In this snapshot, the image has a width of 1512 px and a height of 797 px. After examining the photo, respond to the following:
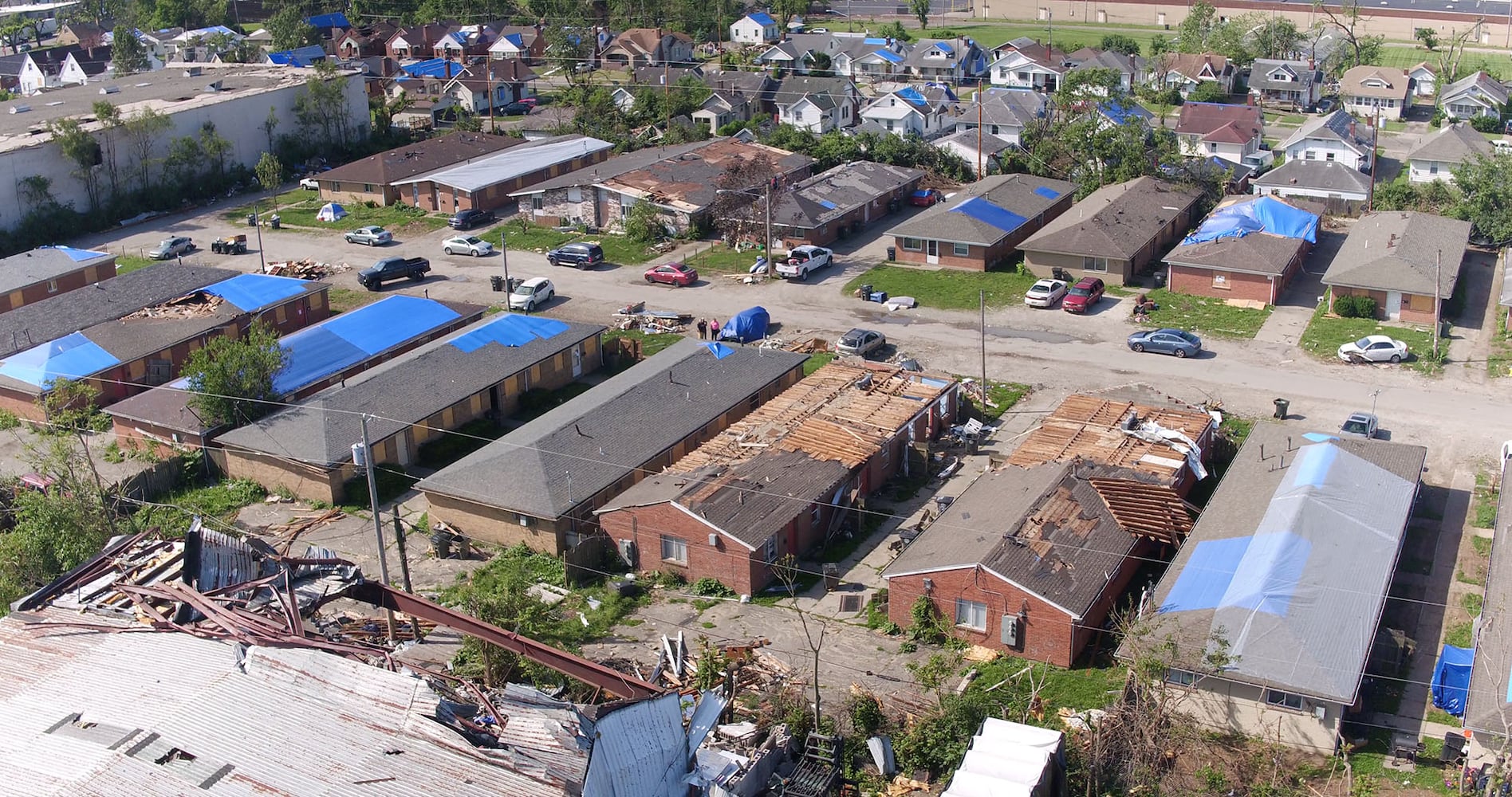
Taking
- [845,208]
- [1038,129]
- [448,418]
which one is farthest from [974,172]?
[448,418]

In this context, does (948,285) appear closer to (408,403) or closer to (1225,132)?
(408,403)

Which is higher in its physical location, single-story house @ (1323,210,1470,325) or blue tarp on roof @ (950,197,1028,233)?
blue tarp on roof @ (950,197,1028,233)

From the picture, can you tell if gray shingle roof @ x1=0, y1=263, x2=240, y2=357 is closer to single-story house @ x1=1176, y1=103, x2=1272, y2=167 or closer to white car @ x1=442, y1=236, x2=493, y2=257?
white car @ x1=442, y1=236, x2=493, y2=257

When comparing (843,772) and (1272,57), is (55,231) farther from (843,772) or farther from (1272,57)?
(1272,57)

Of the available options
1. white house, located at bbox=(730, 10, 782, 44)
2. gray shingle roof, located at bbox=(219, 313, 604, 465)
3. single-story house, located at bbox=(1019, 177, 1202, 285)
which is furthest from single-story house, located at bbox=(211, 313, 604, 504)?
white house, located at bbox=(730, 10, 782, 44)

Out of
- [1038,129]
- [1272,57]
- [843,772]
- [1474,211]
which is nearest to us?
[843,772]

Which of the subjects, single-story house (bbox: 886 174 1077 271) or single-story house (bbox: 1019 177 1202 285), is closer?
single-story house (bbox: 1019 177 1202 285)

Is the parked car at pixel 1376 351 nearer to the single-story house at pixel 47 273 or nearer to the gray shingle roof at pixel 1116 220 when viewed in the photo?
the gray shingle roof at pixel 1116 220

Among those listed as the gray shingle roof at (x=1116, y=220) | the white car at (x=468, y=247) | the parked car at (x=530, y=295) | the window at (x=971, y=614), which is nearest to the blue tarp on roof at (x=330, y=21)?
the white car at (x=468, y=247)
